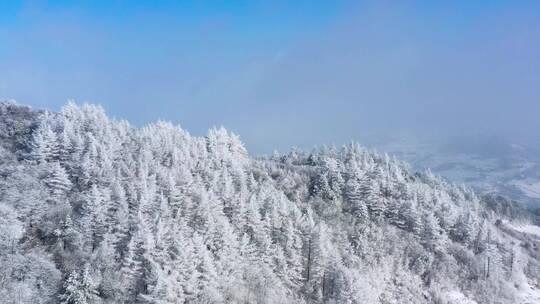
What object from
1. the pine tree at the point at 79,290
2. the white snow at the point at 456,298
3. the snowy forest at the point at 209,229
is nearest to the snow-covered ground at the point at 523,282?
the snowy forest at the point at 209,229

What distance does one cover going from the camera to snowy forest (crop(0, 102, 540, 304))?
6750cm

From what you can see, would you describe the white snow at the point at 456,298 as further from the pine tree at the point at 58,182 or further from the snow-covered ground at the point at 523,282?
the pine tree at the point at 58,182

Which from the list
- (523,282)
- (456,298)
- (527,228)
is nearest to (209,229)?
(456,298)

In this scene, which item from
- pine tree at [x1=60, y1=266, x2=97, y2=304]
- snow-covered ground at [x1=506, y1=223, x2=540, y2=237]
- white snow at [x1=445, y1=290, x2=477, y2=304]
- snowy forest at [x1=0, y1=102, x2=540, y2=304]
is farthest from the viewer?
snow-covered ground at [x1=506, y1=223, x2=540, y2=237]

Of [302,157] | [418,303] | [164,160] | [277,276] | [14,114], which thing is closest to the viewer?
[277,276]

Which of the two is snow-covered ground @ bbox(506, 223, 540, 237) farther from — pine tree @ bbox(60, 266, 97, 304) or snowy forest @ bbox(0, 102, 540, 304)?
pine tree @ bbox(60, 266, 97, 304)

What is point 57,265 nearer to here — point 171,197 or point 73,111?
point 171,197

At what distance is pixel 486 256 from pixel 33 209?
3632 inches

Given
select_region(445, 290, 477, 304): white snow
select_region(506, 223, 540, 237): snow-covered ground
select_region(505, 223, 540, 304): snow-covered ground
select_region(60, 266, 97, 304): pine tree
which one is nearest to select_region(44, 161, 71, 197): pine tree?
select_region(60, 266, 97, 304): pine tree

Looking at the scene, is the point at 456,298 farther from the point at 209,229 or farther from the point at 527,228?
the point at 527,228

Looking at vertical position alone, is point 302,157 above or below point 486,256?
above

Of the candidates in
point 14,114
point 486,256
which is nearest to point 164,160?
point 14,114

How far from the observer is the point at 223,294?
72.8m

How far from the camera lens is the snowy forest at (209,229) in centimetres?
6750
